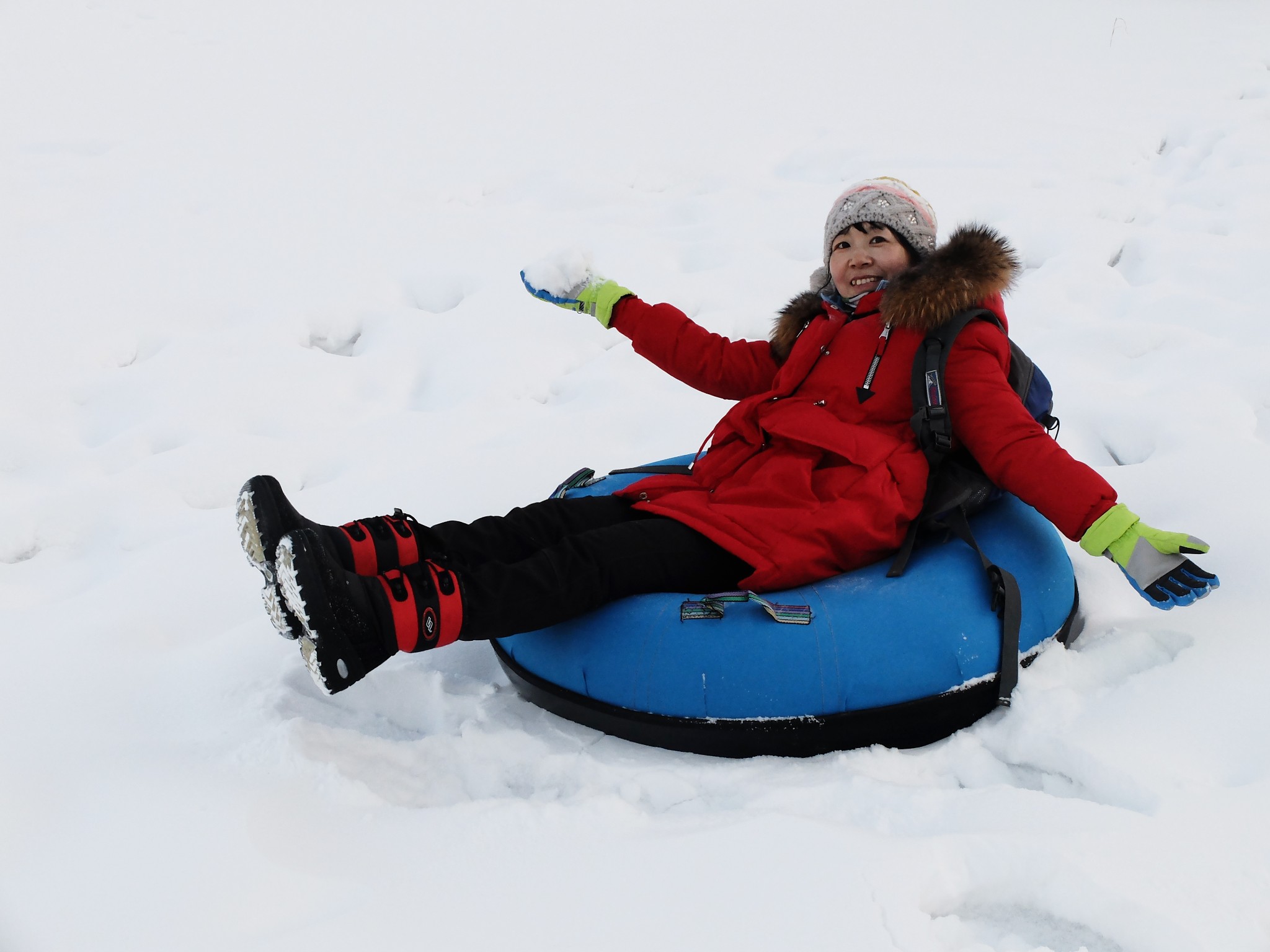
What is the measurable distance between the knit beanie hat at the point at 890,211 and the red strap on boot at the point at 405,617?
1424mm

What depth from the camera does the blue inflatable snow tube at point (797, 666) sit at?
1562 millimetres

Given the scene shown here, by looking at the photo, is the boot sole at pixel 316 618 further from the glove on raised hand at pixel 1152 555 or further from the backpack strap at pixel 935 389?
the glove on raised hand at pixel 1152 555

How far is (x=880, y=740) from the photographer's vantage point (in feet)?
5.20

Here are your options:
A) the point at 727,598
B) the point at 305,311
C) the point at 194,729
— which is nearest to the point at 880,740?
the point at 727,598

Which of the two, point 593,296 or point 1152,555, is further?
point 593,296

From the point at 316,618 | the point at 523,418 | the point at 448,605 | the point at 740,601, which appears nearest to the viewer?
the point at 316,618

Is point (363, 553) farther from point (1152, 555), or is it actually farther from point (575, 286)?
point (1152, 555)

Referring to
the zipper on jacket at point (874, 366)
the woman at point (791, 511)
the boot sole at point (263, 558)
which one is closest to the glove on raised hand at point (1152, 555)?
the woman at point (791, 511)

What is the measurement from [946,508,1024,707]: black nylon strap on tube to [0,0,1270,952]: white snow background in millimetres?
63

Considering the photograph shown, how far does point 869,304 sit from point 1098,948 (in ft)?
4.64

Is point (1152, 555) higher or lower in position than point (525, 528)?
higher

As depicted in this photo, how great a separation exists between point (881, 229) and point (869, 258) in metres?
0.08

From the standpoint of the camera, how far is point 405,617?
4.91ft

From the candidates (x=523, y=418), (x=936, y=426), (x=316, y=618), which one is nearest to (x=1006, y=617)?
(x=936, y=426)
